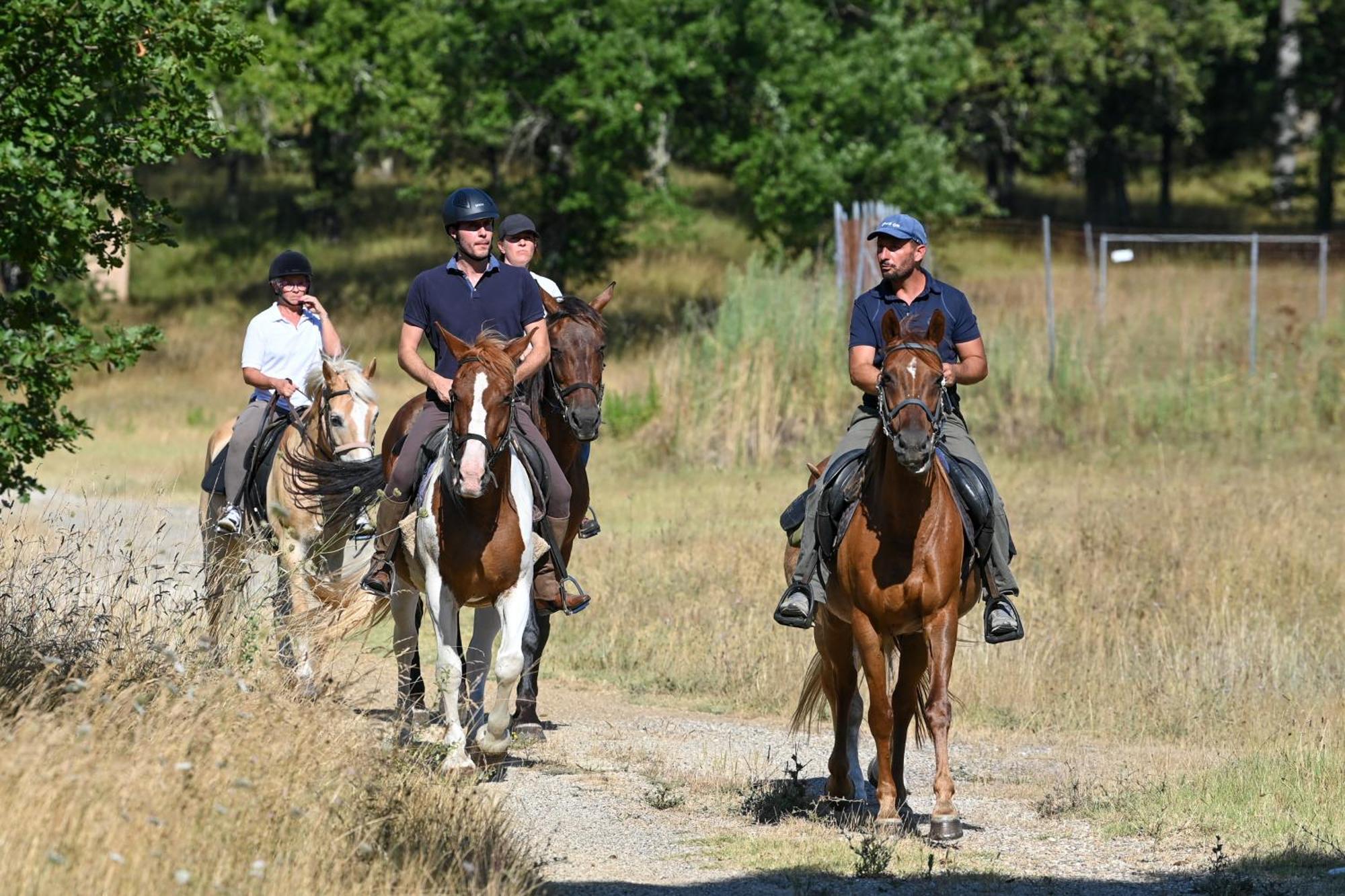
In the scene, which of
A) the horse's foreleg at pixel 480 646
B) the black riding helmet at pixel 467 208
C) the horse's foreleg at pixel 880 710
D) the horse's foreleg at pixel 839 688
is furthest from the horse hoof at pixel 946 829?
the black riding helmet at pixel 467 208

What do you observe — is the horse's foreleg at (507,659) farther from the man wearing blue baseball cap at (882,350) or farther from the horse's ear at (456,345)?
the man wearing blue baseball cap at (882,350)

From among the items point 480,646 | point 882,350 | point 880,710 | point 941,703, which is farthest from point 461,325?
point 941,703

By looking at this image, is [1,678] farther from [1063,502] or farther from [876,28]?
[876,28]

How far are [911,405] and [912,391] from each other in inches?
4.4

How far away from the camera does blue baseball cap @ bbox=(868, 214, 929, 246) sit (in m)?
8.70

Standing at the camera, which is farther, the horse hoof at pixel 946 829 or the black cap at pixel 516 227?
the black cap at pixel 516 227

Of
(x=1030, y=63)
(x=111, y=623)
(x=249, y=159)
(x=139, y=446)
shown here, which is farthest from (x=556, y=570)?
(x=249, y=159)

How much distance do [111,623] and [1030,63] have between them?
42.2 meters

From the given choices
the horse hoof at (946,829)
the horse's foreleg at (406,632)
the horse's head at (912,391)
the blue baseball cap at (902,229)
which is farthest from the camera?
the horse's foreleg at (406,632)

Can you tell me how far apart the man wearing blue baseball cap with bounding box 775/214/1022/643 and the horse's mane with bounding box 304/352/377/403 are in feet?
10.4

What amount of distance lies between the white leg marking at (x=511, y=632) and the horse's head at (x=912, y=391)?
2.04 metres

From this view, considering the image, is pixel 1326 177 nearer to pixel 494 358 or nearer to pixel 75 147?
pixel 494 358

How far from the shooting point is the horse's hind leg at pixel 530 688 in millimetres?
10305

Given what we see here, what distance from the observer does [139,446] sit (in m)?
24.9
